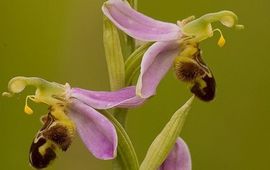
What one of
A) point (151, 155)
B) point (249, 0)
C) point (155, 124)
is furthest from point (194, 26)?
point (249, 0)

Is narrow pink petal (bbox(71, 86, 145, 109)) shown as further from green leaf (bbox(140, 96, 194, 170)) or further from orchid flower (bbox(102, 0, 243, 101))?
green leaf (bbox(140, 96, 194, 170))

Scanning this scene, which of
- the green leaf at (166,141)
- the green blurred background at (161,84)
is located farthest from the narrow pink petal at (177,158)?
the green blurred background at (161,84)

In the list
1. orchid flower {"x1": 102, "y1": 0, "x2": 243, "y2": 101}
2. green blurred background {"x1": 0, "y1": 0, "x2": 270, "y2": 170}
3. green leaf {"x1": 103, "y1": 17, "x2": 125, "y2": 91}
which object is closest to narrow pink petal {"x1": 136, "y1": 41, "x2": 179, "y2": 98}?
orchid flower {"x1": 102, "y1": 0, "x2": 243, "y2": 101}

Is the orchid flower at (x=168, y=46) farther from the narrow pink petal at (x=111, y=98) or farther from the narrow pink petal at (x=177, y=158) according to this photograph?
the narrow pink petal at (x=177, y=158)

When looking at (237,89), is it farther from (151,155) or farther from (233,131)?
(151,155)

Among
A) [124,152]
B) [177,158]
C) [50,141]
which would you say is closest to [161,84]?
[177,158]
